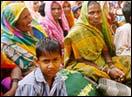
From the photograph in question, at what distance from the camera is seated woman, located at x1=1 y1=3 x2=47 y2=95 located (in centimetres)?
387

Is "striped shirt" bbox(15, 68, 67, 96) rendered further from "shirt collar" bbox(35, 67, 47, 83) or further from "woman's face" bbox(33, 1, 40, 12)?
"woman's face" bbox(33, 1, 40, 12)

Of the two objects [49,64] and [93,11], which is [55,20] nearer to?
[93,11]

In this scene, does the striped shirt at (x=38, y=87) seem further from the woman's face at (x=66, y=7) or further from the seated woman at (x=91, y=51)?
the woman's face at (x=66, y=7)

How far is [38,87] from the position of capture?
2857 mm

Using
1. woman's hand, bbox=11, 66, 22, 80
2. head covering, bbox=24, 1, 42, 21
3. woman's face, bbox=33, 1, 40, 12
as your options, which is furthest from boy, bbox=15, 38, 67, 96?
woman's face, bbox=33, 1, 40, 12

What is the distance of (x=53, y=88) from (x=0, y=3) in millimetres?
1711

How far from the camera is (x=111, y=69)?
386 centimetres

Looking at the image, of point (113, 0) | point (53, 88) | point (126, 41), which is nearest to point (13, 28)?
point (126, 41)

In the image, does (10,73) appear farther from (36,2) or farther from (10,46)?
(36,2)

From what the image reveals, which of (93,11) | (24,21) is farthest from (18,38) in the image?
(93,11)

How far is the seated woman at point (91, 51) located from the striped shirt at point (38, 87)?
2.95ft

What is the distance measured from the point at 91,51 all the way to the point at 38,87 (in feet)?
3.82

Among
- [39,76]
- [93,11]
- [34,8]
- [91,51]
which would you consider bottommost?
[91,51]

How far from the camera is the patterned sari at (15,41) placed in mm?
3871
